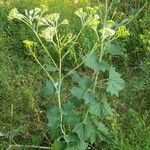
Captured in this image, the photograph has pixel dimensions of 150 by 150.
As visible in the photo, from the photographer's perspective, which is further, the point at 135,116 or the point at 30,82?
the point at 30,82

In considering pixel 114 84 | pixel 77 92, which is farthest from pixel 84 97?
pixel 114 84

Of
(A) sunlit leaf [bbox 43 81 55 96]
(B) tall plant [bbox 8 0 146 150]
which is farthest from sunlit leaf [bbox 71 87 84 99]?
(A) sunlit leaf [bbox 43 81 55 96]

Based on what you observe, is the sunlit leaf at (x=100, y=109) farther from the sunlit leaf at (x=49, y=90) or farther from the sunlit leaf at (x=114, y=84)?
the sunlit leaf at (x=49, y=90)

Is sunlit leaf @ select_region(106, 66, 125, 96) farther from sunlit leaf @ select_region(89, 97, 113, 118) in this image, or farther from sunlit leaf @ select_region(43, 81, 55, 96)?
sunlit leaf @ select_region(43, 81, 55, 96)

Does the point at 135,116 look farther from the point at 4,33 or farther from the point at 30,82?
the point at 4,33

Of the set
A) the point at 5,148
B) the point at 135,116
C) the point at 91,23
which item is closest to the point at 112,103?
the point at 135,116

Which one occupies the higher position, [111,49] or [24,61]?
[111,49]

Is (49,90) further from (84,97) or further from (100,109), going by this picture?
(100,109)

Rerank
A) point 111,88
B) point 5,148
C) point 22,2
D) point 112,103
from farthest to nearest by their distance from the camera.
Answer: point 22,2, point 112,103, point 5,148, point 111,88

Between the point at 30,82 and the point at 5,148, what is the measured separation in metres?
0.77

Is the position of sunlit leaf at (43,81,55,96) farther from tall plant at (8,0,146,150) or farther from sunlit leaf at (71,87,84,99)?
sunlit leaf at (71,87,84,99)

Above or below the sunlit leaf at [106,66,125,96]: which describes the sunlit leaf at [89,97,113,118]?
below

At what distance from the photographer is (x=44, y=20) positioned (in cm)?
282

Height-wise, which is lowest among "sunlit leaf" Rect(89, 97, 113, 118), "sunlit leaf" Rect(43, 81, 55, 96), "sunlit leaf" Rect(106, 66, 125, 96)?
"sunlit leaf" Rect(89, 97, 113, 118)
